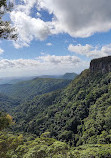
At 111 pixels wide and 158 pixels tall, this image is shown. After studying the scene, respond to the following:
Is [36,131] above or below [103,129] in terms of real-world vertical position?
below

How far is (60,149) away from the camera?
30.9 feet

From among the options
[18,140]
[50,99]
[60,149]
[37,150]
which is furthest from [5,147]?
[50,99]

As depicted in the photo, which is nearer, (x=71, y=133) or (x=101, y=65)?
(x=71, y=133)

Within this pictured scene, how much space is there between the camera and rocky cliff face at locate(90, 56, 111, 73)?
116 meters

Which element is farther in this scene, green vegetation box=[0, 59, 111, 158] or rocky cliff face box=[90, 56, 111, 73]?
rocky cliff face box=[90, 56, 111, 73]

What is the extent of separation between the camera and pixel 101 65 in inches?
4872

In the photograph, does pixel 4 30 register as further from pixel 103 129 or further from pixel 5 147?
pixel 103 129

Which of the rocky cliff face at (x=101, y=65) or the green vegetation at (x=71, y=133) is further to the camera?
the rocky cliff face at (x=101, y=65)

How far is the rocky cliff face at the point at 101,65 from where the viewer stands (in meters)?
116

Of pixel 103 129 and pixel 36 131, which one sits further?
pixel 36 131

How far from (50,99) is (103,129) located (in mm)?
122834

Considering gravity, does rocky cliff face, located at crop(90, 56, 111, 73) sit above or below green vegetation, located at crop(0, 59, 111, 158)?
above

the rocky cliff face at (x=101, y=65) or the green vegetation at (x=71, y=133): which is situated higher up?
the rocky cliff face at (x=101, y=65)

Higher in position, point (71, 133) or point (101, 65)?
point (101, 65)
